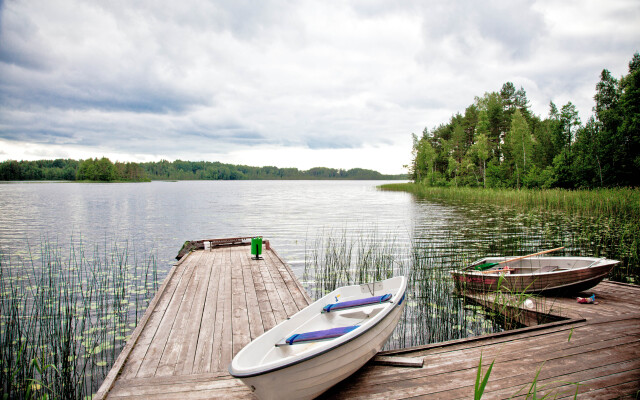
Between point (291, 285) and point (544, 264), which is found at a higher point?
point (544, 264)

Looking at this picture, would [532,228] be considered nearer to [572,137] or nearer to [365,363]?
[365,363]

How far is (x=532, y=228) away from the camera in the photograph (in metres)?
16.0

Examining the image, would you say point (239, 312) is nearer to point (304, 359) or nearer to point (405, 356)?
point (405, 356)

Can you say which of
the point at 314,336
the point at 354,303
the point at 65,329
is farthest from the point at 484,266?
the point at 65,329

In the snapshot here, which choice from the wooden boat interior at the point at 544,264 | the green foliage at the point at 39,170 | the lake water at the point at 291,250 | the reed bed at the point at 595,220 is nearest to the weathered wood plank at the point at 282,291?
the lake water at the point at 291,250

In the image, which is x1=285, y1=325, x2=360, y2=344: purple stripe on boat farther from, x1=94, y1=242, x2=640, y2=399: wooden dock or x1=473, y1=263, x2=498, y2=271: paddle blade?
x1=473, y1=263, x2=498, y2=271: paddle blade

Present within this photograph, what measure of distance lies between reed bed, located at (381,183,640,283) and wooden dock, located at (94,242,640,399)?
5232mm

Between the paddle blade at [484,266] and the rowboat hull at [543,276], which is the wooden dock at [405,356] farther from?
the paddle blade at [484,266]

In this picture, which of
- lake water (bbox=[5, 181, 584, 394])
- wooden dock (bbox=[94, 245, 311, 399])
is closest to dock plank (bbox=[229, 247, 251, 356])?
wooden dock (bbox=[94, 245, 311, 399])

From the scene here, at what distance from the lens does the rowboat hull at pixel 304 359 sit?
8.82 ft

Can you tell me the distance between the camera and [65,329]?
5.41 meters

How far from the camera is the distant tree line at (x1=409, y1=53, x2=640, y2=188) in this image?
29.5 m

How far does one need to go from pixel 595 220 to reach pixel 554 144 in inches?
1124

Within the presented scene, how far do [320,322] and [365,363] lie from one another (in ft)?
2.27
